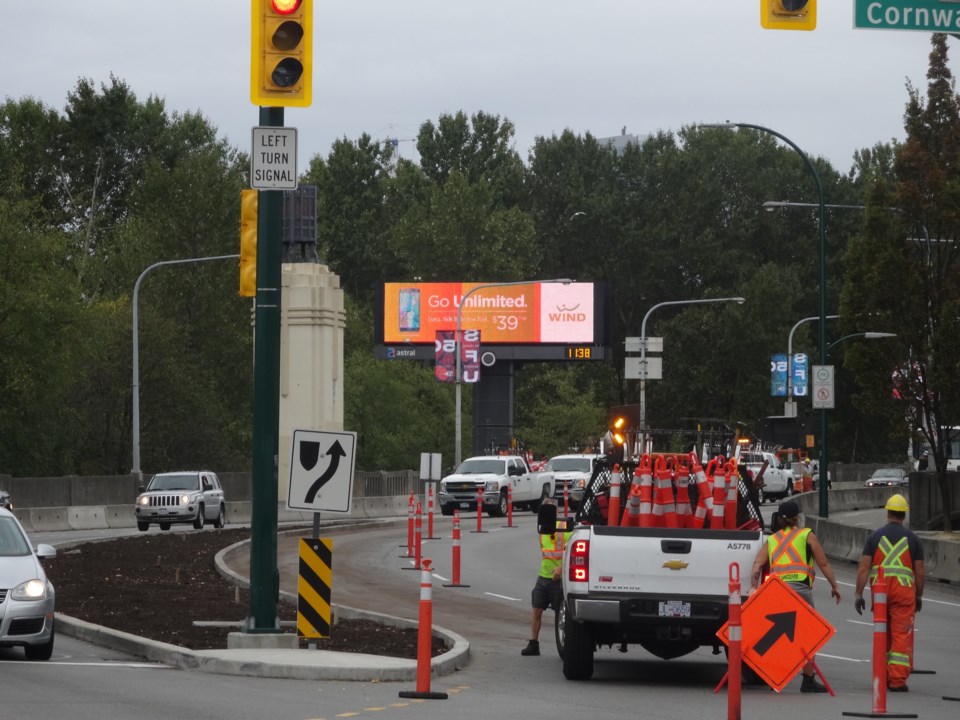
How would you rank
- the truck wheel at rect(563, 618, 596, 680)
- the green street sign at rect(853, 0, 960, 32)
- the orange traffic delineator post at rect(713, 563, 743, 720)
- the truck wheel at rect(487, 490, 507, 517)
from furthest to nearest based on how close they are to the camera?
the truck wheel at rect(487, 490, 507, 517), the green street sign at rect(853, 0, 960, 32), the truck wheel at rect(563, 618, 596, 680), the orange traffic delineator post at rect(713, 563, 743, 720)

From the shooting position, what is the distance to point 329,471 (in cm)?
1759

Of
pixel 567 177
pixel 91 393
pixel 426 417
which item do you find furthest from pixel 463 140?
pixel 91 393

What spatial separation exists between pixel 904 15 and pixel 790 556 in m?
5.02

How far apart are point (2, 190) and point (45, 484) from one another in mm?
34303

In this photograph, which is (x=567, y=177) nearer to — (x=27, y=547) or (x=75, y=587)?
(x=75, y=587)

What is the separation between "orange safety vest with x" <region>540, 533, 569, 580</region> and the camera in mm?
19359

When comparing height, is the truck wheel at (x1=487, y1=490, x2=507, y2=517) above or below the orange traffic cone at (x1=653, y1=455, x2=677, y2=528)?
below

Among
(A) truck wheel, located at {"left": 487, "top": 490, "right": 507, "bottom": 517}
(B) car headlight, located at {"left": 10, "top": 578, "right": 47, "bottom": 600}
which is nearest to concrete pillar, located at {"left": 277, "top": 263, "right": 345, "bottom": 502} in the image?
(A) truck wheel, located at {"left": 487, "top": 490, "right": 507, "bottom": 517}

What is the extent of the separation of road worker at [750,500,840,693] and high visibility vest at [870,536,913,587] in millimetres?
523

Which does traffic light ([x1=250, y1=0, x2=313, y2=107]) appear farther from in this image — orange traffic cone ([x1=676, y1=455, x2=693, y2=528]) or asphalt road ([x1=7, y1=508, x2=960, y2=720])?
asphalt road ([x1=7, y1=508, x2=960, y2=720])

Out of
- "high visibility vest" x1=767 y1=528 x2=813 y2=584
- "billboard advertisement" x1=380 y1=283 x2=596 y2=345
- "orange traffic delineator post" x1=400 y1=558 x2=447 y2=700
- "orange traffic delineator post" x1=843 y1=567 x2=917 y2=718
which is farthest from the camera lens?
"billboard advertisement" x1=380 y1=283 x2=596 y2=345

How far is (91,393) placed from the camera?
7131 cm

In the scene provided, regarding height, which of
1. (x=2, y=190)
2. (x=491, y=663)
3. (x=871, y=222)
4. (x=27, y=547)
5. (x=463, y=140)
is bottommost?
(x=491, y=663)

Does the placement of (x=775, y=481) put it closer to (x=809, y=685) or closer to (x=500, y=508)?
(x=500, y=508)
